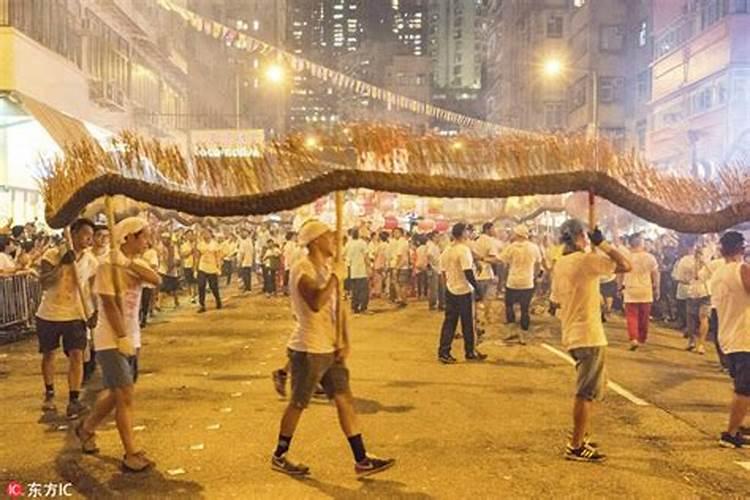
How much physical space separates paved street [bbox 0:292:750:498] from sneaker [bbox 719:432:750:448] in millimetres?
121

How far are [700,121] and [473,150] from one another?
2262 centimetres

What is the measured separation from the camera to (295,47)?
433 feet

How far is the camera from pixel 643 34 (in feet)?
145

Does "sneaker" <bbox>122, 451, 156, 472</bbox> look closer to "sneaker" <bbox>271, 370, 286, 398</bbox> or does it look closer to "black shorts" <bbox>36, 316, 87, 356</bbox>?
"sneaker" <bbox>271, 370, 286, 398</bbox>

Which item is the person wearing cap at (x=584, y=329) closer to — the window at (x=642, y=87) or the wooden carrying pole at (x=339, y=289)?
the wooden carrying pole at (x=339, y=289)

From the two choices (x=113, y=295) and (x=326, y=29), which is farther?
(x=326, y=29)

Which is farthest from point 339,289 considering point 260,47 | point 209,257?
point 260,47

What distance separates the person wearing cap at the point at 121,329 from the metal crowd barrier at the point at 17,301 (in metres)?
7.29

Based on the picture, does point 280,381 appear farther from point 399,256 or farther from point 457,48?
point 457,48

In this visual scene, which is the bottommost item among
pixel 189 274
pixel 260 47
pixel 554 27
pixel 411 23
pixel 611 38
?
pixel 189 274

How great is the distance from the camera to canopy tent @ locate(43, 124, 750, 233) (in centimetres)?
632

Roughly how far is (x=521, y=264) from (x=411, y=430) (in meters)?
6.27

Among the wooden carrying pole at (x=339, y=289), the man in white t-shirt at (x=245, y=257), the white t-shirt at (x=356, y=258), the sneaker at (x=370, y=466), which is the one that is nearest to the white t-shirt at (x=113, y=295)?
the wooden carrying pole at (x=339, y=289)

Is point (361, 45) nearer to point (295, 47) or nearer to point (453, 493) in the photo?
point (295, 47)
